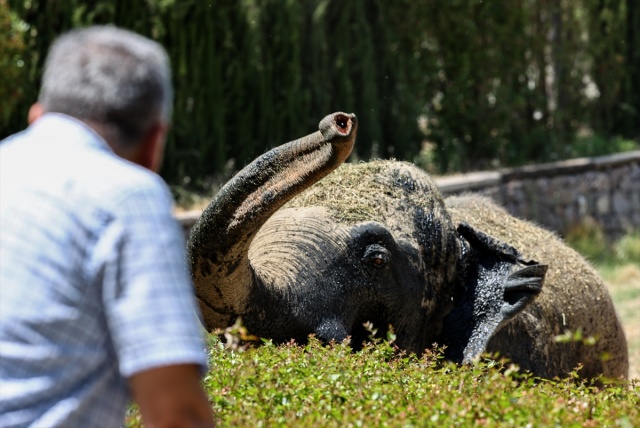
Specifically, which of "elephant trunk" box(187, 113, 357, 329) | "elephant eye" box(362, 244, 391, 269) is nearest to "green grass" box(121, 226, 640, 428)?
"elephant trunk" box(187, 113, 357, 329)

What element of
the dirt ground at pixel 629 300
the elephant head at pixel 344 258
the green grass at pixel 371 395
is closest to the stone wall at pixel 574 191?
the dirt ground at pixel 629 300

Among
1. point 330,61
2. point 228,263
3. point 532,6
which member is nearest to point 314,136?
point 228,263

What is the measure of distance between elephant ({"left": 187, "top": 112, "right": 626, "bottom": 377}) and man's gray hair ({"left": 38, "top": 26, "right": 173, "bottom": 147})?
211cm

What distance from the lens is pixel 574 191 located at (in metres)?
16.5

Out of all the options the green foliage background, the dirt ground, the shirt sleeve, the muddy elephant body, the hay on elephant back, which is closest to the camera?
the shirt sleeve

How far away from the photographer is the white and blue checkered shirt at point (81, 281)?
8.32ft

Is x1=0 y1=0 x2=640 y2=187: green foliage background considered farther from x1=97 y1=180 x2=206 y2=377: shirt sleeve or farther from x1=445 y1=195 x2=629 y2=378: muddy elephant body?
x1=97 y1=180 x2=206 y2=377: shirt sleeve

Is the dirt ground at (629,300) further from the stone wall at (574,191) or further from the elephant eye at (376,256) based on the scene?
the elephant eye at (376,256)

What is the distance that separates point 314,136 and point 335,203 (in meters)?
1.27

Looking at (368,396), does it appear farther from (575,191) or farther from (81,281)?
(575,191)

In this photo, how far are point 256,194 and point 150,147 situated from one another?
85.5 inches

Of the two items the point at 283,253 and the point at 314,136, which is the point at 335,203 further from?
the point at 314,136

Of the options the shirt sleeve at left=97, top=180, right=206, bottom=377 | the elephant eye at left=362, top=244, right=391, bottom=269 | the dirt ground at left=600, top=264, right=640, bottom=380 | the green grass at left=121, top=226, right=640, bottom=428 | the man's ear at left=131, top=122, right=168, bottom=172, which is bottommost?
the dirt ground at left=600, top=264, right=640, bottom=380

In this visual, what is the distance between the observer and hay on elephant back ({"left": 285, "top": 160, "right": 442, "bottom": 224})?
615cm
